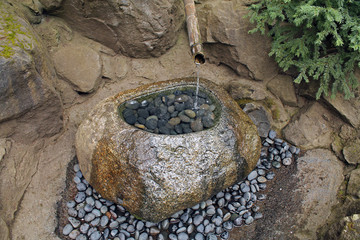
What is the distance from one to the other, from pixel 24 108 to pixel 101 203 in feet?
4.84

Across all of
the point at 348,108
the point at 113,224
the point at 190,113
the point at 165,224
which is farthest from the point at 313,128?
the point at 113,224

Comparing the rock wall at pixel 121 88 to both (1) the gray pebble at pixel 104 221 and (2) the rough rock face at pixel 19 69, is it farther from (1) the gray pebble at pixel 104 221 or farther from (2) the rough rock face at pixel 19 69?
(1) the gray pebble at pixel 104 221

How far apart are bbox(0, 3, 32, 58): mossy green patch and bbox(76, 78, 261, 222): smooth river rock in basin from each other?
43.3 inches

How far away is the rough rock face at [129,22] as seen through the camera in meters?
4.08

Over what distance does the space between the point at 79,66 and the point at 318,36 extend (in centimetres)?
333

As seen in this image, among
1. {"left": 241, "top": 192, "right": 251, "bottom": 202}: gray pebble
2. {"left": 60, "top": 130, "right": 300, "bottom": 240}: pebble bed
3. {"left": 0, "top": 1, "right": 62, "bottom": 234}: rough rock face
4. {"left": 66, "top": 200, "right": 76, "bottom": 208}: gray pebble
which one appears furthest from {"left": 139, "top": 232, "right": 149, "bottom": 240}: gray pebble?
{"left": 0, "top": 1, "right": 62, "bottom": 234}: rough rock face

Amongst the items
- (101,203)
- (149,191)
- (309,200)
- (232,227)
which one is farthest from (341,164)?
(101,203)

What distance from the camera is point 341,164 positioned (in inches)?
156

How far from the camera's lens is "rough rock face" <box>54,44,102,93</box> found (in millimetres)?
4168

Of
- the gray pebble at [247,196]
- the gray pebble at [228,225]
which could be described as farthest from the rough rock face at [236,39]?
the gray pebble at [228,225]

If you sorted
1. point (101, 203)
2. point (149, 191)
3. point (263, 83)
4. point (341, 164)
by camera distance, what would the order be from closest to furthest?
point (149, 191) < point (101, 203) < point (341, 164) < point (263, 83)

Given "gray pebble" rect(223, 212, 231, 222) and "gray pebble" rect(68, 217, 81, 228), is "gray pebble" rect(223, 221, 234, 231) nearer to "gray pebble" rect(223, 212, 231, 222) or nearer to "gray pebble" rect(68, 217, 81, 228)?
"gray pebble" rect(223, 212, 231, 222)

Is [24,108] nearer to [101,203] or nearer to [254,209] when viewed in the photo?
[101,203]

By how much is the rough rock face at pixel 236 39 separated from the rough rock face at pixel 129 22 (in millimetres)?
504
